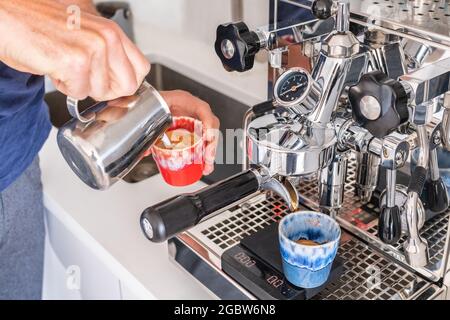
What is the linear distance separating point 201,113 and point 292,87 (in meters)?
0.28

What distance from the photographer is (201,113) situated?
89 centimetres

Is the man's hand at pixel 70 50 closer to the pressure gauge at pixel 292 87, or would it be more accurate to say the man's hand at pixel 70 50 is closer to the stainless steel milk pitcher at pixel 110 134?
the stainless steel milk pitcher at pixel 110 134

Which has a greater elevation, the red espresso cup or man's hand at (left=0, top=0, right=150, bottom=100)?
man's hand at (left=0, top=0, right=150, bottom=100)

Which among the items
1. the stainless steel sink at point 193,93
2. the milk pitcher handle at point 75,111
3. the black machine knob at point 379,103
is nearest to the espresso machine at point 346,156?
the black machine knob at point 379,103

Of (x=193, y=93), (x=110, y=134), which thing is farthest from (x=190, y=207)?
(x=193, y=93)

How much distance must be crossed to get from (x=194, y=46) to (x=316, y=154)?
2.73 feet

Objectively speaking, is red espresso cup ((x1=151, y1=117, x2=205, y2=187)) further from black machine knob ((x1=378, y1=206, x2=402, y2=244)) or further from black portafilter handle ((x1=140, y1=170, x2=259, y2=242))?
black machine knob ((x1=378, y1=206, x2=402, y2=244))

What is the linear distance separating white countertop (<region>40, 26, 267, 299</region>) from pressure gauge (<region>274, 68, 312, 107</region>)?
32 centimetres

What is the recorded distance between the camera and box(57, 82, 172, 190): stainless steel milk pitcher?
623 millimetres

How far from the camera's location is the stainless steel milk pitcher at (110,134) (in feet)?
2.04

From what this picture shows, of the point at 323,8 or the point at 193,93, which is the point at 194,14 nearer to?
the point at 193,93

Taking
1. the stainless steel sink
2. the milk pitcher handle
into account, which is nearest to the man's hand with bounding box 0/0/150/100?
the milk pitcher handle
